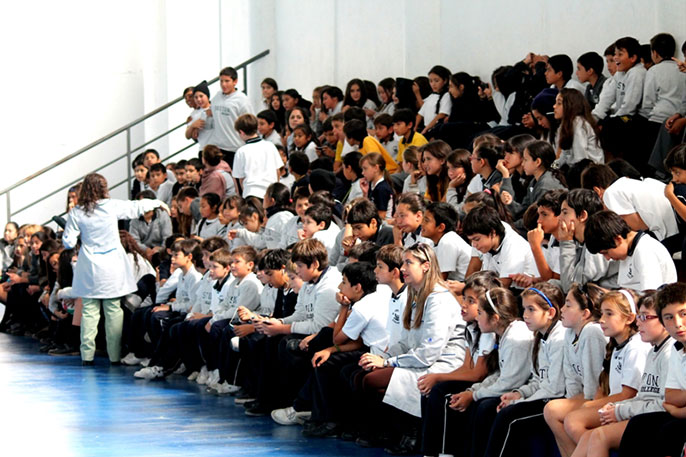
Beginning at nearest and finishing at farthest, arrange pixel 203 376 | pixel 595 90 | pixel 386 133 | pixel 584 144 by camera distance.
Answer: pixel 584 144 < pixel 203 376 < pixel 595 90 < pixel 386 133

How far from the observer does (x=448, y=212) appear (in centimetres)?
712

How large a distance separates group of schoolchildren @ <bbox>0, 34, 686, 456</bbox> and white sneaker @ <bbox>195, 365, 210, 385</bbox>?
133 millimetres

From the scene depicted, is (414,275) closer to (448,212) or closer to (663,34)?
(448,212)

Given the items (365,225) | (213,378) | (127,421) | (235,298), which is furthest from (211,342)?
(365,225)

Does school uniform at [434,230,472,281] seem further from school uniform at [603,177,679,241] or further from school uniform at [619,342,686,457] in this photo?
school uniform at [619,342,686,457]

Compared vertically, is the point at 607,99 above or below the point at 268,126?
below

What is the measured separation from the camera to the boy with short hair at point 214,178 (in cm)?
1238

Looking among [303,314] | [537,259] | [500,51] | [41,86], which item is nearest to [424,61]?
[500,51]

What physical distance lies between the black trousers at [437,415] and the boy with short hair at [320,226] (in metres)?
2.85

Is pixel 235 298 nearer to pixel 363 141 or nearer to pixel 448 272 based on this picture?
pixel 448 272

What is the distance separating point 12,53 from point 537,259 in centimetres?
1335

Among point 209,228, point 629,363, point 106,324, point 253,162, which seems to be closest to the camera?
point 629,363

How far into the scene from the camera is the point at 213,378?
8875 mm

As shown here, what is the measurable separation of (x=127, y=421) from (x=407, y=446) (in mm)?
2200
